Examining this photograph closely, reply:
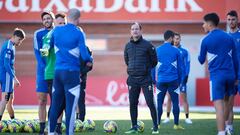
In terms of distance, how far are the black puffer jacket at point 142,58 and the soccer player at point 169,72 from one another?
57.3 inches

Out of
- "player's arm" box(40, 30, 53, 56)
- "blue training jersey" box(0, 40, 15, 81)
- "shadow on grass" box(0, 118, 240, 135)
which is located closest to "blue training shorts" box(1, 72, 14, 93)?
"blue training jersey" box(0, 40, 15, 81)

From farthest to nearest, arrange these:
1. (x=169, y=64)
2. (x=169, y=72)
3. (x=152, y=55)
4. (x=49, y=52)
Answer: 1. (x=169, y=64)
2. (x=169, y=72)
3. (x=152, y=55)
4. (x=49, y=52)

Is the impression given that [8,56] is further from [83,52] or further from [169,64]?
[83,52]

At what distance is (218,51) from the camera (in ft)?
38.6

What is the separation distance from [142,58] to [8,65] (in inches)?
122

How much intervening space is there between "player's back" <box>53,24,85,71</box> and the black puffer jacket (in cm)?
310

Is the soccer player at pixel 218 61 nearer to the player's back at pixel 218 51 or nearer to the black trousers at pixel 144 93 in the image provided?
the player's back at pixel 218 51

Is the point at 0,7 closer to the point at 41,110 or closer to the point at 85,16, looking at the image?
the point at 85,16

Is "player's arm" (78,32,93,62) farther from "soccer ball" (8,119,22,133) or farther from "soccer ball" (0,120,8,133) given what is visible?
"soccer ball" (0,120,8,133)

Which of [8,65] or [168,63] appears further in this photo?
[168,63]

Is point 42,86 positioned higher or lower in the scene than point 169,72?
higher

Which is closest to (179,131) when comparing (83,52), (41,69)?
(41,69)

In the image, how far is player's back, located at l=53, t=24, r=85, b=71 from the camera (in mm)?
11258

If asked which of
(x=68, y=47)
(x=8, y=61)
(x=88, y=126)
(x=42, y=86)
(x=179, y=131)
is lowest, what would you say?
(x=179, y=131)
